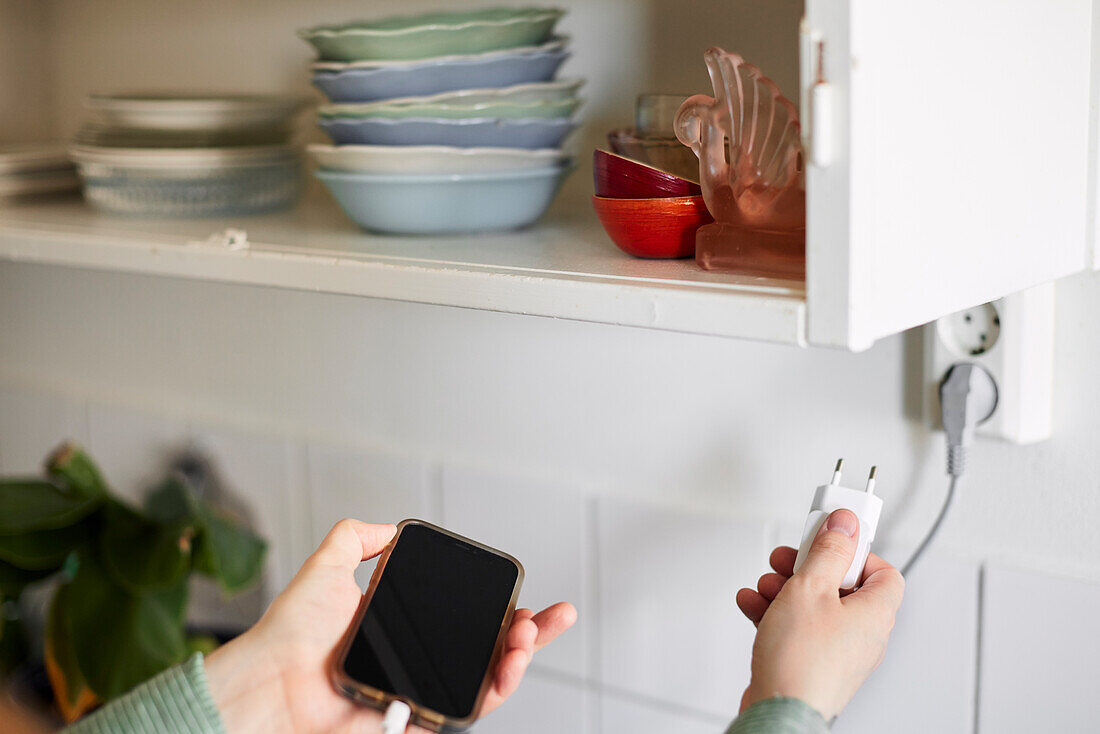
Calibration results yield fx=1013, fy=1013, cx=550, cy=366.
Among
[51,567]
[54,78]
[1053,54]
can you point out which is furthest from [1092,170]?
[54,78]

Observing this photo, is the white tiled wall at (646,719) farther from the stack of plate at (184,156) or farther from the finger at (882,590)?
the stack of plate at (184,156)

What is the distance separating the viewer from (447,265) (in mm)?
565

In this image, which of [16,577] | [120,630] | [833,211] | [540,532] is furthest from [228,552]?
[833,211]

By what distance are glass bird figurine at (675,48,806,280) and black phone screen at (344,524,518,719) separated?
0.88 ft

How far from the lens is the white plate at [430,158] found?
0.66 meters

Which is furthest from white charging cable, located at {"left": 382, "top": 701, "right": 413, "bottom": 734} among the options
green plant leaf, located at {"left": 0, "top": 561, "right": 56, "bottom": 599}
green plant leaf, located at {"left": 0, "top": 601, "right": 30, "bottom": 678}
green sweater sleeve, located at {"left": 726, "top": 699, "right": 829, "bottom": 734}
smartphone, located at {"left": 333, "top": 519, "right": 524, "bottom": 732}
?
green plant leaf, located at {"left": 0, "top": 601, "right": 30, "bottom": 678}

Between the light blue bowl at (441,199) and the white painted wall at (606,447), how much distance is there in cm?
19

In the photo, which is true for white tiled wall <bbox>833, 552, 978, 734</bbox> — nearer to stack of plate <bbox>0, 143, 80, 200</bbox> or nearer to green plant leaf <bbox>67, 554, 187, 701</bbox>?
green plant leaf <bbox>67, 554, 187, 701</bbox>

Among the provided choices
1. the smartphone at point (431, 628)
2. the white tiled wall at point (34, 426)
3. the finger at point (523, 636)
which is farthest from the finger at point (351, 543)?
the white tiled wall at point (34, 426)

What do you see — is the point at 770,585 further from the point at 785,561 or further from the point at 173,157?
the point at 173,157

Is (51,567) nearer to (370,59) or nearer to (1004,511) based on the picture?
(370,59)

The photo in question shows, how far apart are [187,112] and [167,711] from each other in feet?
1.60

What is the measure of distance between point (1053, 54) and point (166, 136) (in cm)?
67

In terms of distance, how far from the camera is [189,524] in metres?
1.01
